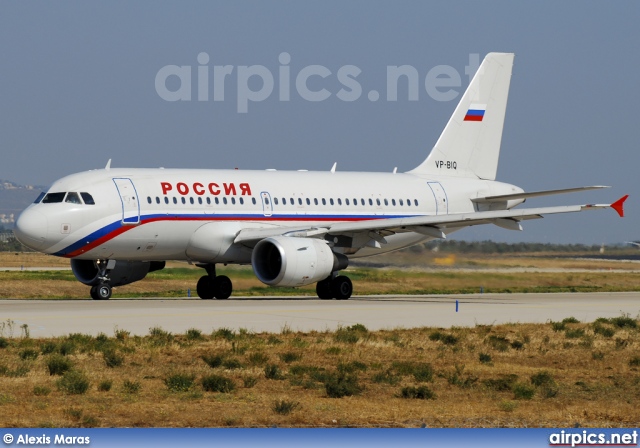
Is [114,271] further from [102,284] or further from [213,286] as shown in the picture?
[213,286]

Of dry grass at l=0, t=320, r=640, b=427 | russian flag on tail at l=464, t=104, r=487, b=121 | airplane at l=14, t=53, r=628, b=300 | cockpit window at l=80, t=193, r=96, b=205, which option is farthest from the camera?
russian flag on tail at l=464, t=104, r=487, b=121

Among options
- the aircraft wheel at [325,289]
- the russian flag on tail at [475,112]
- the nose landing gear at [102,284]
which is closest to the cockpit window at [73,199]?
the nose landing gear at [102,284]

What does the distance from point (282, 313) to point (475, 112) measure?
62.7 ft

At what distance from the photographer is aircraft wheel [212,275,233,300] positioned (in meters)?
43.4

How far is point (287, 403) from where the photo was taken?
57.5 feet

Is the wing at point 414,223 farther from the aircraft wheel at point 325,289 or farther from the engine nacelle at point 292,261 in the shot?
the aircraft wheel at point 325,289

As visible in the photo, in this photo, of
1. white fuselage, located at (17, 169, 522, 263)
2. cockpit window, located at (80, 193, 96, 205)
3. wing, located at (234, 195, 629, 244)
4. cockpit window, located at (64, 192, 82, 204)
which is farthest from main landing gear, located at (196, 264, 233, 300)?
cockpit window, located at (64, 192, 82, 204)

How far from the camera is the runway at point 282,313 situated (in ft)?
97.2

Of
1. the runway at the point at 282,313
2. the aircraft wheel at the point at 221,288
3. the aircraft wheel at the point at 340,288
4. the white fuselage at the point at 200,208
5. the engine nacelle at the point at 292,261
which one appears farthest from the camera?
the aircraft wheel at the point at 221,288

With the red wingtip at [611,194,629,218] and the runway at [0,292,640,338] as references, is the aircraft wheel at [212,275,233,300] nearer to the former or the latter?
the runway at [0,292,640,338]

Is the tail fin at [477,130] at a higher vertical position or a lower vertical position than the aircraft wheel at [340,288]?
higher

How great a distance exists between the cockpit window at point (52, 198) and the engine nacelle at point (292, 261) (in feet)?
20.9

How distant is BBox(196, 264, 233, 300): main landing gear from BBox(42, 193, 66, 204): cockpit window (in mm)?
6838

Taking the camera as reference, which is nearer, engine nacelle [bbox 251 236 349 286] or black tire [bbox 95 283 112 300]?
engine nacelle [bbox 251 236 349 286]
